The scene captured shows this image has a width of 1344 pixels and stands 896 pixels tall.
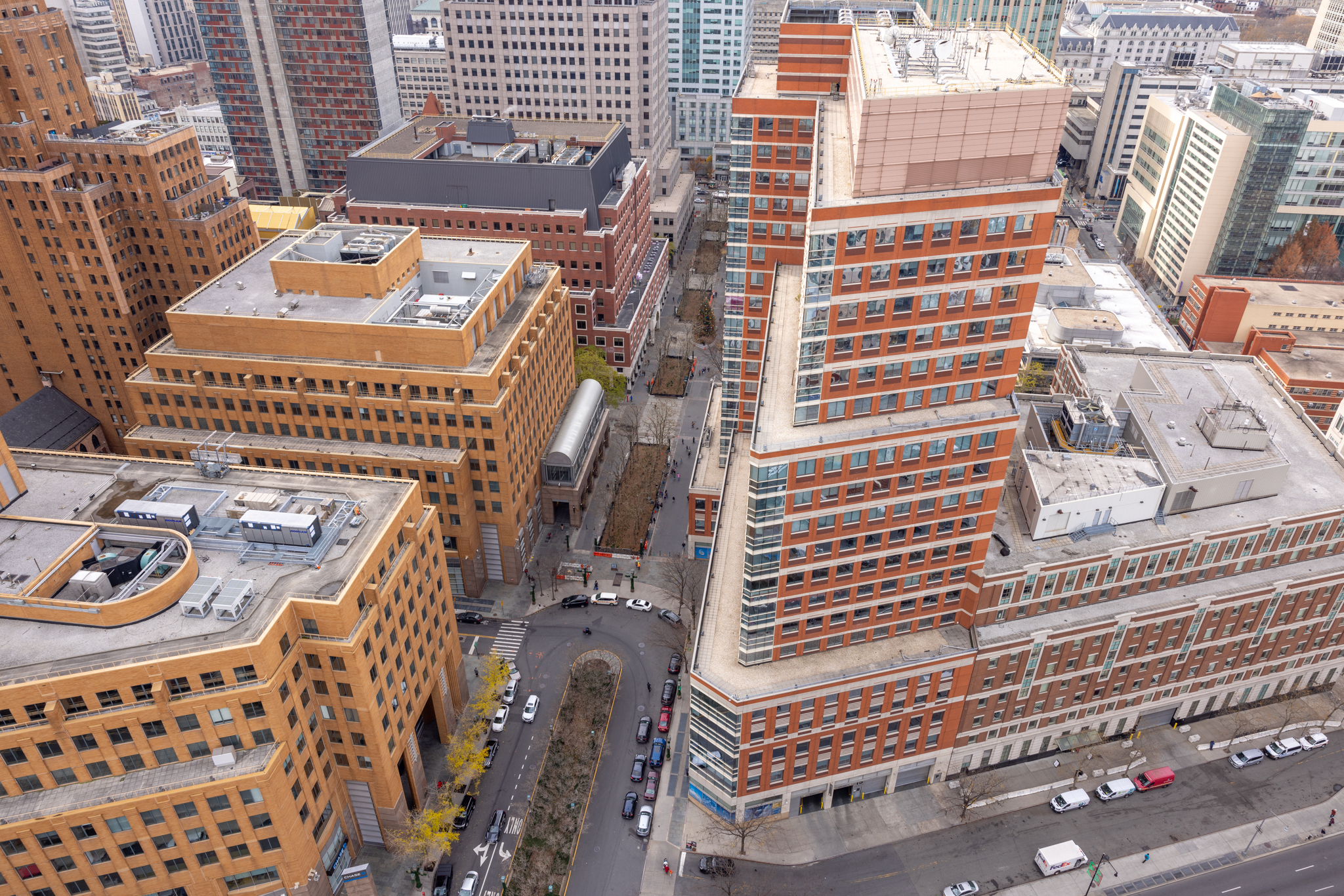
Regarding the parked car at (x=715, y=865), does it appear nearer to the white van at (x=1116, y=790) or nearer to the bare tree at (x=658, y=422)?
the white van at (x=1116, y=790)

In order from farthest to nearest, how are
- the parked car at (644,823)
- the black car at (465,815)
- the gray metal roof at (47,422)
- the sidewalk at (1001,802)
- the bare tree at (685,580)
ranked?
the gray metal roof at (47,422), the bare tree at (685,580), the black car at (465,815), the parked car at (644,823), the sidewalk at (1001,802)

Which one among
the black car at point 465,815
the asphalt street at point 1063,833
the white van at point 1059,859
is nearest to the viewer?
the asphalt street at point 1063,833

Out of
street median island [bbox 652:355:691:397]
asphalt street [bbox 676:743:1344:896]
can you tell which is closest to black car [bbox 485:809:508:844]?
asphalt street [bbox 676:743:1344:896]

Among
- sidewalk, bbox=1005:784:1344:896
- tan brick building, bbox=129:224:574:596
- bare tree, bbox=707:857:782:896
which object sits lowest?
sidewalk, bbox=1005:784:1344:896

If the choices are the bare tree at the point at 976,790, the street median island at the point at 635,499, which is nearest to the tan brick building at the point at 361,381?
the street median island at the point at 635,499

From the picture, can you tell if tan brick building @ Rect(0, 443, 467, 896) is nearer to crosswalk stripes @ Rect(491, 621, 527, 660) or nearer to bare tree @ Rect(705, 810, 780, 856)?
crosswalk stripes @ Rect(491, 621, 527, 660)

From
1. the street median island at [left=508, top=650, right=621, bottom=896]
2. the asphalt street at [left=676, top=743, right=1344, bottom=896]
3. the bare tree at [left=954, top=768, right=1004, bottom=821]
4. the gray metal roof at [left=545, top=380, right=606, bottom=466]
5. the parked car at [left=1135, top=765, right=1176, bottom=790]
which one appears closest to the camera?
the asphalt street at [left=676, top=743, right=1344, bottom=896]

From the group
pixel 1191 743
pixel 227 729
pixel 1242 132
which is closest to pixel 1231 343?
pixel 1242 132
